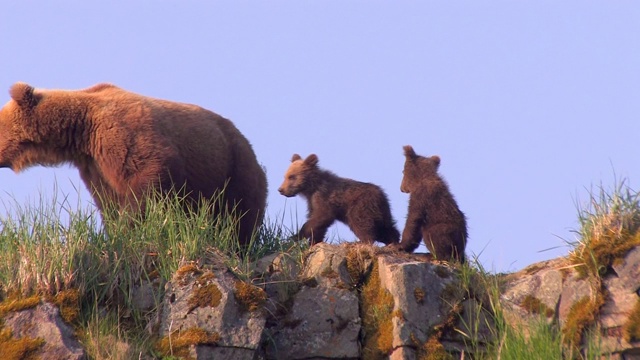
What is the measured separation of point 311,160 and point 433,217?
1806 mm

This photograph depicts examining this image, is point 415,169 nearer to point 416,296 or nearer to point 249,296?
point 416,296

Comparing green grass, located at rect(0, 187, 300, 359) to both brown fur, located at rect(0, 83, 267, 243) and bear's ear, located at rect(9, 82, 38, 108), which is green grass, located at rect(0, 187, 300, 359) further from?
bear's ear, located at rect(9, 82, 38, 108)

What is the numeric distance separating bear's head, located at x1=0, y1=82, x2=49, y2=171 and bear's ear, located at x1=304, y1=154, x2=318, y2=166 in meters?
2.82

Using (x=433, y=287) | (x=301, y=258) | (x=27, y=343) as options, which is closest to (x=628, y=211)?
(x=433, y=287)

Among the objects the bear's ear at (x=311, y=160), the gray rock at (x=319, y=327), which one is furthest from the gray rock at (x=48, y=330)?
the bear's ear at (x=311, y=160)

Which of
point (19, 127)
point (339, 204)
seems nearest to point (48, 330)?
point (339, 204)

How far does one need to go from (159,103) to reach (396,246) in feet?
10.2

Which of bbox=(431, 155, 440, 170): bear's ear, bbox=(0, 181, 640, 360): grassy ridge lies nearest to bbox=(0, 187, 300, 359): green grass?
bbox=(0, 181, 640, 360): grassy ridge

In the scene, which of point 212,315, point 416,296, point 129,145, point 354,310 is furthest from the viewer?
point 129,145

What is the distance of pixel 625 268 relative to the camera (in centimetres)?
764

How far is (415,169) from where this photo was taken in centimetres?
972

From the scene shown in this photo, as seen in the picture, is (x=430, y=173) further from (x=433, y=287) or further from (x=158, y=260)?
(x=158, y=260)

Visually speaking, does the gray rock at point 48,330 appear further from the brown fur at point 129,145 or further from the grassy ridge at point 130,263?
the brown fur at point 129,145

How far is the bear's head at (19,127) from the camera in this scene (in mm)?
10312
